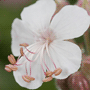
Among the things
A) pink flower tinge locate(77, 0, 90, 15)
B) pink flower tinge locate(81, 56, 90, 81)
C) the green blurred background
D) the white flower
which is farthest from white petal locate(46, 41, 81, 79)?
the green blurred background

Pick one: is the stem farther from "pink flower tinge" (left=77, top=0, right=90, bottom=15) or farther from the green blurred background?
the green blurred background

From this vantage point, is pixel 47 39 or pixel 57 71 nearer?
pixel 57 71

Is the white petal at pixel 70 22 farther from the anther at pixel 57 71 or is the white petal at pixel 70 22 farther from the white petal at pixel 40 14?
the anther at pixel 57 71

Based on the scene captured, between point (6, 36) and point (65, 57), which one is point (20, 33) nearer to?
point (65, 57)

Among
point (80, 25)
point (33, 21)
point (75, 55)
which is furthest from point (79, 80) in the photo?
point (33, 21)

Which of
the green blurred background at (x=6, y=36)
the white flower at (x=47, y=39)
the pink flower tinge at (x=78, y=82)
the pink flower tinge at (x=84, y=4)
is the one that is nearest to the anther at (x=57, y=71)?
the white flower at (x=47, y=39)

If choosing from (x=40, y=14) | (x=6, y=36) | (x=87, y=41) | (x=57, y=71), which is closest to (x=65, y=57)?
(x=57, y=71)

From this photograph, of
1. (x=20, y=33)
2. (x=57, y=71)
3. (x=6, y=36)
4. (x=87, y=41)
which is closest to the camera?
(x=57, y=71)
